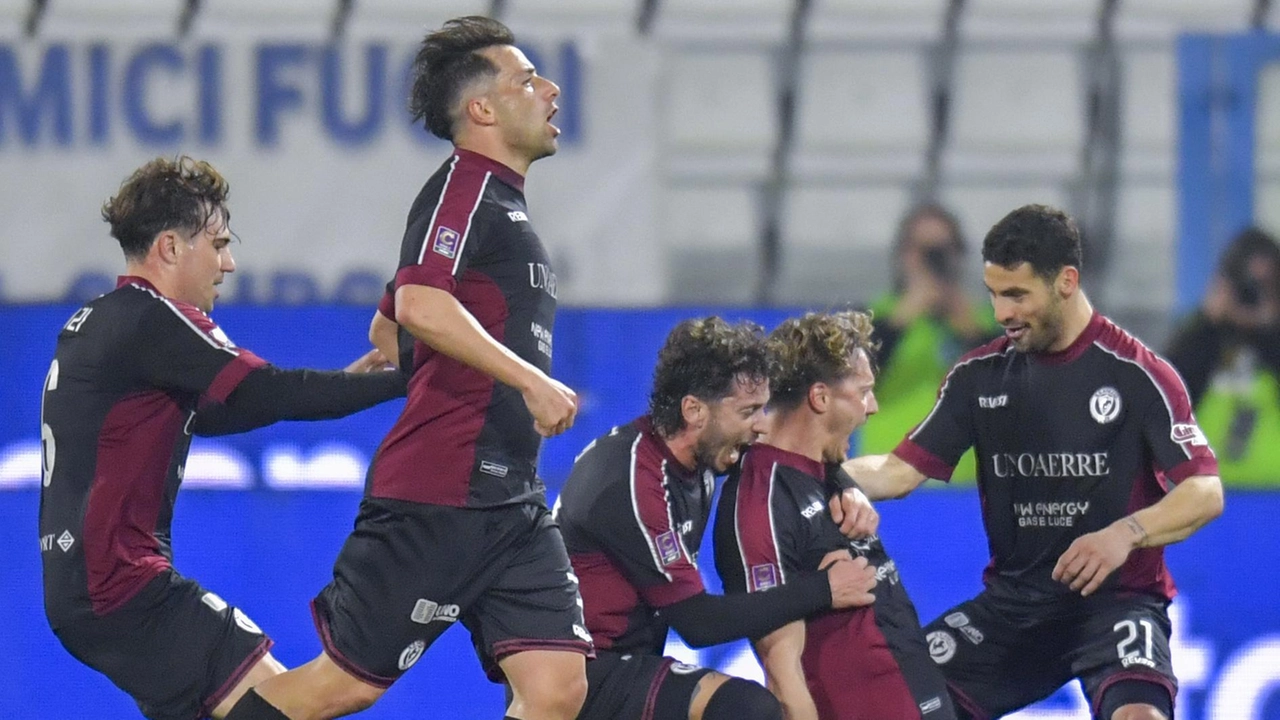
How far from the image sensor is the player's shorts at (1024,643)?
495cm

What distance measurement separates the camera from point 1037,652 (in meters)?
5.08

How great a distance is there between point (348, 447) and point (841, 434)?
2.31 metres

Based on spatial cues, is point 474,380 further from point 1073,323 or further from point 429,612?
point 1073,323

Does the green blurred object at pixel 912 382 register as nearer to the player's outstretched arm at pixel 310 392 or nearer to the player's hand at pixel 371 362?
the player's hand at pixel 371 362

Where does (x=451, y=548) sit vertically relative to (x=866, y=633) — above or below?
above

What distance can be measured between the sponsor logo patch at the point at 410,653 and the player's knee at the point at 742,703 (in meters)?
0.78

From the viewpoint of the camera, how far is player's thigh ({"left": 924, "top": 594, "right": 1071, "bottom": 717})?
5.07 m

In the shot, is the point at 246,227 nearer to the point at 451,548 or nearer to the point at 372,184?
the point at 372,184

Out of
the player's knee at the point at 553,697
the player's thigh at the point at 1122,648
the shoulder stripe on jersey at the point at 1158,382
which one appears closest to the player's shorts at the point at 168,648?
the player's knee at the point at 553,697

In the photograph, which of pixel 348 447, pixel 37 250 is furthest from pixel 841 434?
pixel 37 250

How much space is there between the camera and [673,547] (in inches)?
185

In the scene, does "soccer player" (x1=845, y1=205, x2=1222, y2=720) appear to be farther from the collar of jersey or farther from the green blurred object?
the green blurred object

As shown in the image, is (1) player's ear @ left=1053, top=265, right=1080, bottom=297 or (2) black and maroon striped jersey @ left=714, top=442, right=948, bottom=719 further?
(1) player's ear @ left=1053, top=265, right=1080, bottom=297

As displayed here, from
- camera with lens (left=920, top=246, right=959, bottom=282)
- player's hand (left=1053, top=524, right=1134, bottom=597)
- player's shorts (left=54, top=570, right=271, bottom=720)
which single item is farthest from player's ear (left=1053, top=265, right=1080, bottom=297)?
camera with lens (left=920, top=246, right=959, bottom=282)
